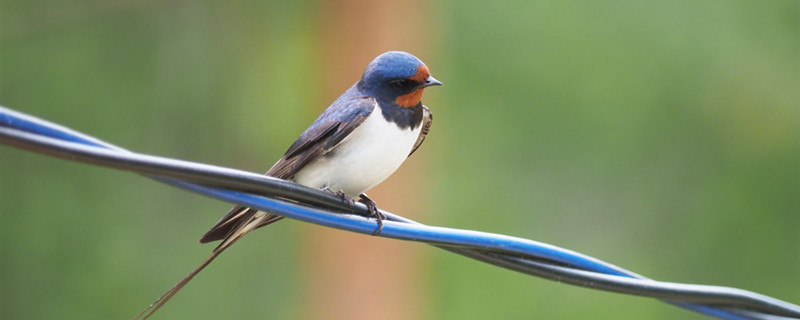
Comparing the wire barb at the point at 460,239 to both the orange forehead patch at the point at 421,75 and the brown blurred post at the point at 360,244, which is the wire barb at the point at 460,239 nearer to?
the orange forehead patch at the point at 421,75

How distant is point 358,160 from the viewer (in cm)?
264

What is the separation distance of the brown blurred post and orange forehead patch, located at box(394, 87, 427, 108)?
10.8 ft

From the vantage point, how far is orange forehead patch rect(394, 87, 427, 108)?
276 cm

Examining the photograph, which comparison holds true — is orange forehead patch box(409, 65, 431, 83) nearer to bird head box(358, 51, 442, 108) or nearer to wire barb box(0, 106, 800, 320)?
bird head box(358, 51, 442, 108)

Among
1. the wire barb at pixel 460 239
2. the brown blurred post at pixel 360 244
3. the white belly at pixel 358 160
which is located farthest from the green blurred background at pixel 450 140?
the wire barb at pixel 460 239

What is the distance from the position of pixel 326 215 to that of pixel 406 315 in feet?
15.3

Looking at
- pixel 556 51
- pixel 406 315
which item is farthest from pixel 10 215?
pixel 556 51

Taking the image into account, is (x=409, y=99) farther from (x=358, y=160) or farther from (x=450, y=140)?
(x=450, y=140)

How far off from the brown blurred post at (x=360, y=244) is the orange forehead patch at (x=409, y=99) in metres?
3.29

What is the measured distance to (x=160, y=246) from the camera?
266 inches

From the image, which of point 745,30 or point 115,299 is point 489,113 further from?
point 115,299

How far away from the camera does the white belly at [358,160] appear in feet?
8.68

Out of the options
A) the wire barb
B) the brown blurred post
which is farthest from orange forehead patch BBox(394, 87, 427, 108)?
the brown blurred post

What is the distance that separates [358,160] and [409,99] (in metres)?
0.27
